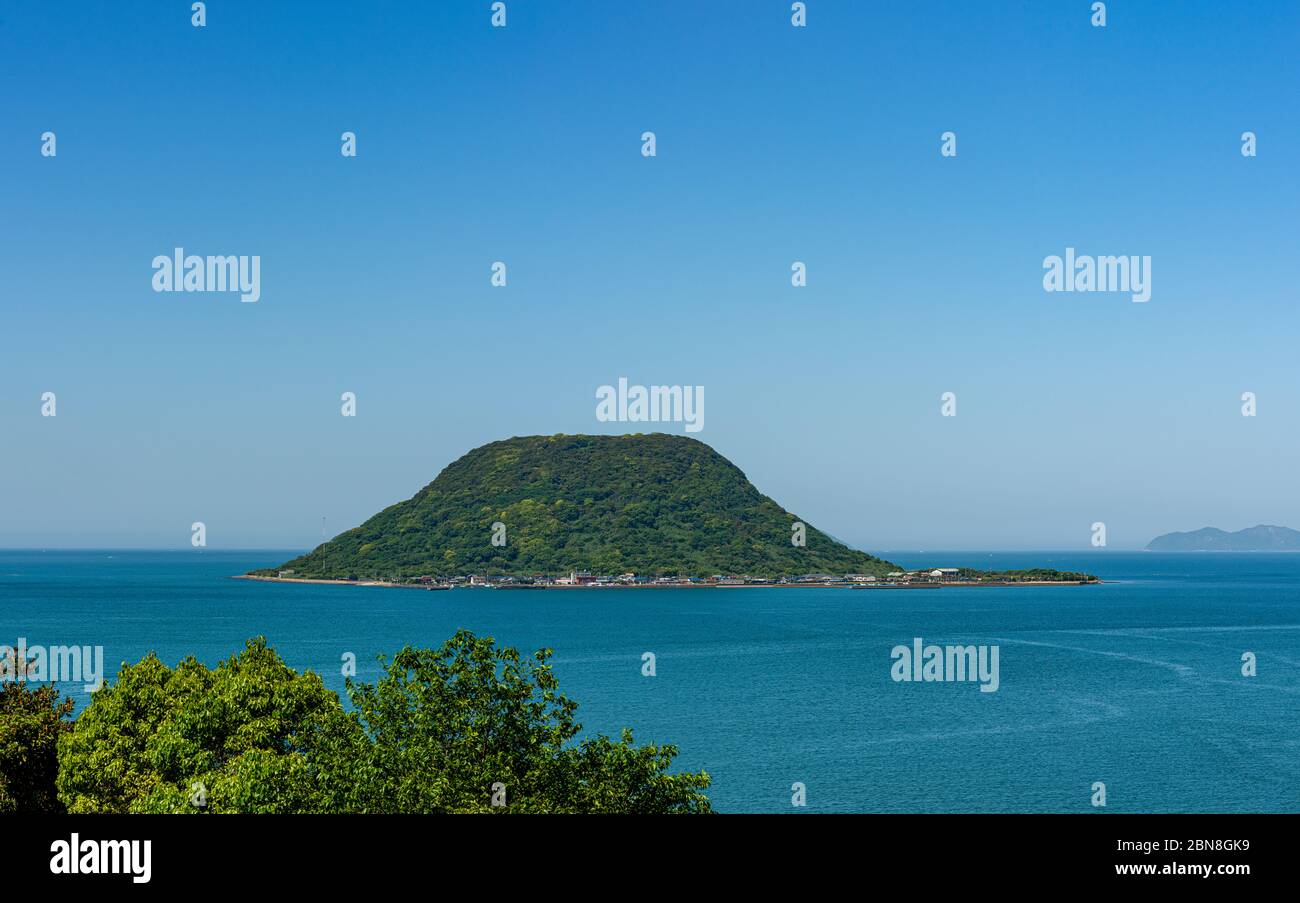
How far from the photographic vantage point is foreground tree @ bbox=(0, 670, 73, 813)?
96.1 ft

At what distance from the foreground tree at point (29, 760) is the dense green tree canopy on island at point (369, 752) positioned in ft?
8.09

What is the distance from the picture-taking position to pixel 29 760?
99.0 feet

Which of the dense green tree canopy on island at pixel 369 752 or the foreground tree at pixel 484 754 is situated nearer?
the foreground tree at pixel 484 754

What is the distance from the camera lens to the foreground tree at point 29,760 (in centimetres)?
2930

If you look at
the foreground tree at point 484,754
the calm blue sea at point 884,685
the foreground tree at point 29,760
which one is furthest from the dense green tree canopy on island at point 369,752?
the calm blue sea at point 884,685

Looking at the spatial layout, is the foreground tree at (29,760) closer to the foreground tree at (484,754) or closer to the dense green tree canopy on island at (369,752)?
the dense green tree canopy on island at (369,752)
